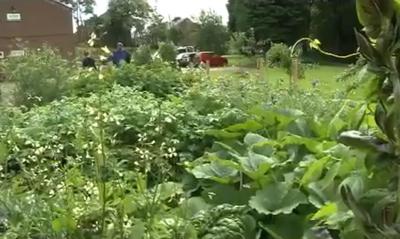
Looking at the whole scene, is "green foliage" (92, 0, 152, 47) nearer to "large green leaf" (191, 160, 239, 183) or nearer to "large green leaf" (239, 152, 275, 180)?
"large green leaf" (191, 160, 239, 183)

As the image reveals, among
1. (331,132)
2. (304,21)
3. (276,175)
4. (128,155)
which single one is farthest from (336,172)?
(304,21)

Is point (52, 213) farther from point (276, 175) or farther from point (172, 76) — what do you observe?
point (172, 76)

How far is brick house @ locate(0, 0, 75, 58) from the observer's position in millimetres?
33844

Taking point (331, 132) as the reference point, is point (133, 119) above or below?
below

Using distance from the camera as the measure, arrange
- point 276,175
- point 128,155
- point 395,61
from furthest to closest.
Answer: point 128,155 < point 276,175 < point 395,61

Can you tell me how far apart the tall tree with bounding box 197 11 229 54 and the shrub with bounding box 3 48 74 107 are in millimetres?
27104

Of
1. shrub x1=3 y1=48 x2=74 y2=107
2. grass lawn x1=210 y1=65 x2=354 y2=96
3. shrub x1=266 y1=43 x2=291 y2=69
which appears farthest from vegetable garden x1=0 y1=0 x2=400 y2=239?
shrub x1=266 y1=43 x2=291 y2=69

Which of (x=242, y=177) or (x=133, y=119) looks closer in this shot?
(x=242, y=177)

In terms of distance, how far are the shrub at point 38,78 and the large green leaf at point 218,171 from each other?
4.27m

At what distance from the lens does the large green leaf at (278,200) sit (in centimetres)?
209

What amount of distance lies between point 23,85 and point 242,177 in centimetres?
537

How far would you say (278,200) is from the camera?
2123 mm

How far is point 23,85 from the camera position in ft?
23.7

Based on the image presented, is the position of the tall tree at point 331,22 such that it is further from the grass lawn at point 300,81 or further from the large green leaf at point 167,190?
the large green leaf at point 167,190
